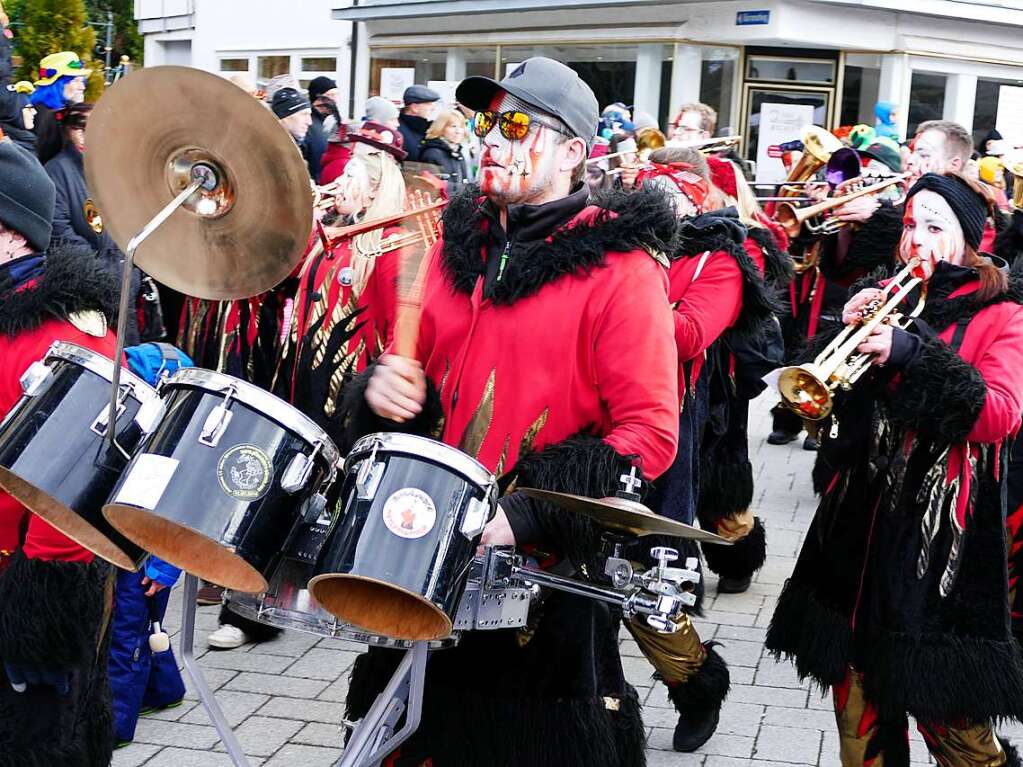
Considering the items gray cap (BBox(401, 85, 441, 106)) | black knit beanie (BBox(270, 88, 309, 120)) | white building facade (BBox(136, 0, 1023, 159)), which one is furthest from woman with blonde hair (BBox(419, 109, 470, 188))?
white building facade (BBox(136, 0, 1023, 159))

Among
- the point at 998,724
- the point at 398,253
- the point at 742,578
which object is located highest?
the point at 398,253

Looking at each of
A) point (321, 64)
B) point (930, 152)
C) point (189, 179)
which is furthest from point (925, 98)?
point (189, 179)

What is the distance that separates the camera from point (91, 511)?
2.87 metres

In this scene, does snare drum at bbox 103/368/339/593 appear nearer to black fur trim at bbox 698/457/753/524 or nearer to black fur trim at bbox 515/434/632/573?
black fur trim at bbox 515/434/632/573

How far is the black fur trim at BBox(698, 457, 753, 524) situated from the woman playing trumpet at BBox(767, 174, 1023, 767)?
6.57 feet

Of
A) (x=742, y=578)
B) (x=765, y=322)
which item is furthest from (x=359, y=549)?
(x=742, y=578)

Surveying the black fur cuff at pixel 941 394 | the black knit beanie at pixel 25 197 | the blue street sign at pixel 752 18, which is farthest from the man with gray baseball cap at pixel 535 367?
the blue street sign at pixel 752 18

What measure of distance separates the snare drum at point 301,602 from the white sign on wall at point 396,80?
1932 centimetres

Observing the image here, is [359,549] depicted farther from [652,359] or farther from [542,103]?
[542,103]

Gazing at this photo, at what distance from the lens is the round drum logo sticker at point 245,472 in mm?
2541

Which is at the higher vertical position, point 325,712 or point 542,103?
point 542,103

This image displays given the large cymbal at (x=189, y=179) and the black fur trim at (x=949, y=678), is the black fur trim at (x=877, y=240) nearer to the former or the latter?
the black fur trim at (x=949, y=678)

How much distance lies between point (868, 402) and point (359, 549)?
195 centimetres

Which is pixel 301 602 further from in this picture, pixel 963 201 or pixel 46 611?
pixel 963 201
